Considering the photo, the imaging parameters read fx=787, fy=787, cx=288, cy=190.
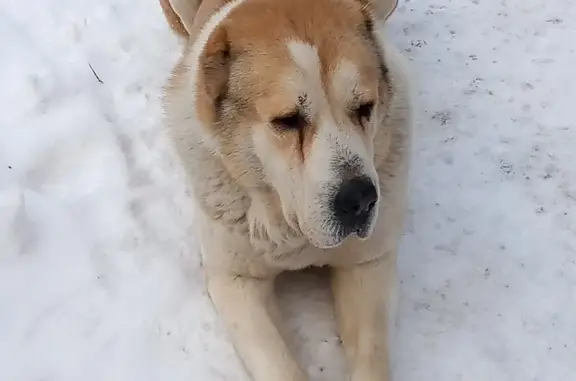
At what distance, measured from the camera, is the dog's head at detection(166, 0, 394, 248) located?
2.27 metres

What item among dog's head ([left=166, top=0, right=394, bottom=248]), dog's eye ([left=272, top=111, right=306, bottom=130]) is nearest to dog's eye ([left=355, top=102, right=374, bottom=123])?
dog's head ([left=166, top=0, right=394, bottom=248])

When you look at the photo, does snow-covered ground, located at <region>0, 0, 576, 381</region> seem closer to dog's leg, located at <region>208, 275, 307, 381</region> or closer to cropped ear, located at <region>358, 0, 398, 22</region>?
dog's leg, located at <region>208, 275, 307, 381</region>

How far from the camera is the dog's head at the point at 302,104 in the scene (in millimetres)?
2270

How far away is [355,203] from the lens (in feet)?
7.49

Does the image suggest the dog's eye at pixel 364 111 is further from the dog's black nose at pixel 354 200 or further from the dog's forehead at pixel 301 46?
the dog's black nose at pixel 354 200

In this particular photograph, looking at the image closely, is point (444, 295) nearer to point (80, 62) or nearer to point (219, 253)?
Result: point (219, 253)

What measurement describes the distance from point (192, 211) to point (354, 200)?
3.85 ft

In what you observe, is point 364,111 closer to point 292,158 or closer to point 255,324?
point 292,158

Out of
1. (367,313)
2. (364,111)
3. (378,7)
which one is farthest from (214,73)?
(367,313)

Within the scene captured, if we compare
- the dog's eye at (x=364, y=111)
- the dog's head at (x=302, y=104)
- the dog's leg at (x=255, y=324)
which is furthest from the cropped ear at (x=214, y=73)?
the dog's leg at (x=255, y=324)

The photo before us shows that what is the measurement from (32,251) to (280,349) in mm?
1109

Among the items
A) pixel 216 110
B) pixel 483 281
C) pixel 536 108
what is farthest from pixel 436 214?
pixel 216 110

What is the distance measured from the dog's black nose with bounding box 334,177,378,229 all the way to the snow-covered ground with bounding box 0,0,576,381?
64 centimetres

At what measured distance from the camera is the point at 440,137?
3.61 metres
